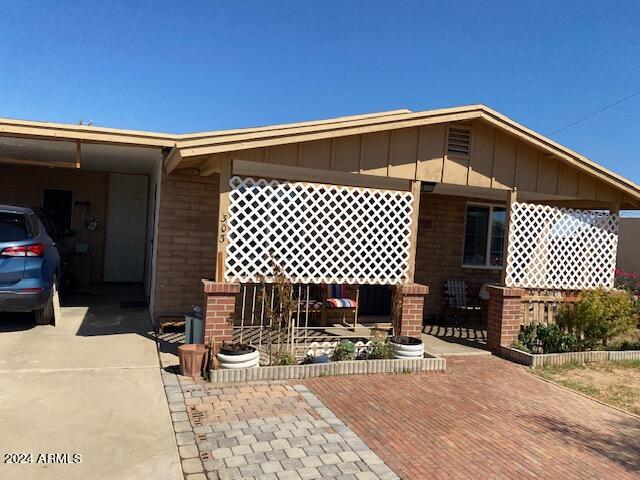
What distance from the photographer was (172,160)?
20.6ft

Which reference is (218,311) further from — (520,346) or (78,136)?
(520,346)

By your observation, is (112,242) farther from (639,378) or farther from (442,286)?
(639,378)

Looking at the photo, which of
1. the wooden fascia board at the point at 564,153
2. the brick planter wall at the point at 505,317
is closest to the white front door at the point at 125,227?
the brick planter wall at the point at 505,317

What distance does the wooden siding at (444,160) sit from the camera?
6.25 metres

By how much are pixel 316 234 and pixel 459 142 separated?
2.56 m

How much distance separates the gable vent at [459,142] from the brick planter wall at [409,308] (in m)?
2.04

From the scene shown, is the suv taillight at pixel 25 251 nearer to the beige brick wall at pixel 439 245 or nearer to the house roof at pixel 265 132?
the house roof at pixel 265 132

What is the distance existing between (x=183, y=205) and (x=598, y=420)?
5.97 meters

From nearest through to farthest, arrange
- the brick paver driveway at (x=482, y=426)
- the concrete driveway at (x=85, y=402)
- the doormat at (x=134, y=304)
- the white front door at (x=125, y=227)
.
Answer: the concrete driveway at (x=85, y=402), the brick paver driveway at (x=482, y=426), the doormat at (x=134, y=304), the white front door at (x=125, y=227)

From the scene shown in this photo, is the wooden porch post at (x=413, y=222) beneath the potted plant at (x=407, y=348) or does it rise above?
above

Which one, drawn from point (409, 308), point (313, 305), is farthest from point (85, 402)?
point (409, 308)

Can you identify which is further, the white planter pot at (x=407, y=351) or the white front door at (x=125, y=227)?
the white front door at (x=125, y=227)

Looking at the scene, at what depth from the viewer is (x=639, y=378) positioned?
656 cm

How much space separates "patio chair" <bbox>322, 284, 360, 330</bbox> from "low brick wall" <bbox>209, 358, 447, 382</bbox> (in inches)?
69.6
